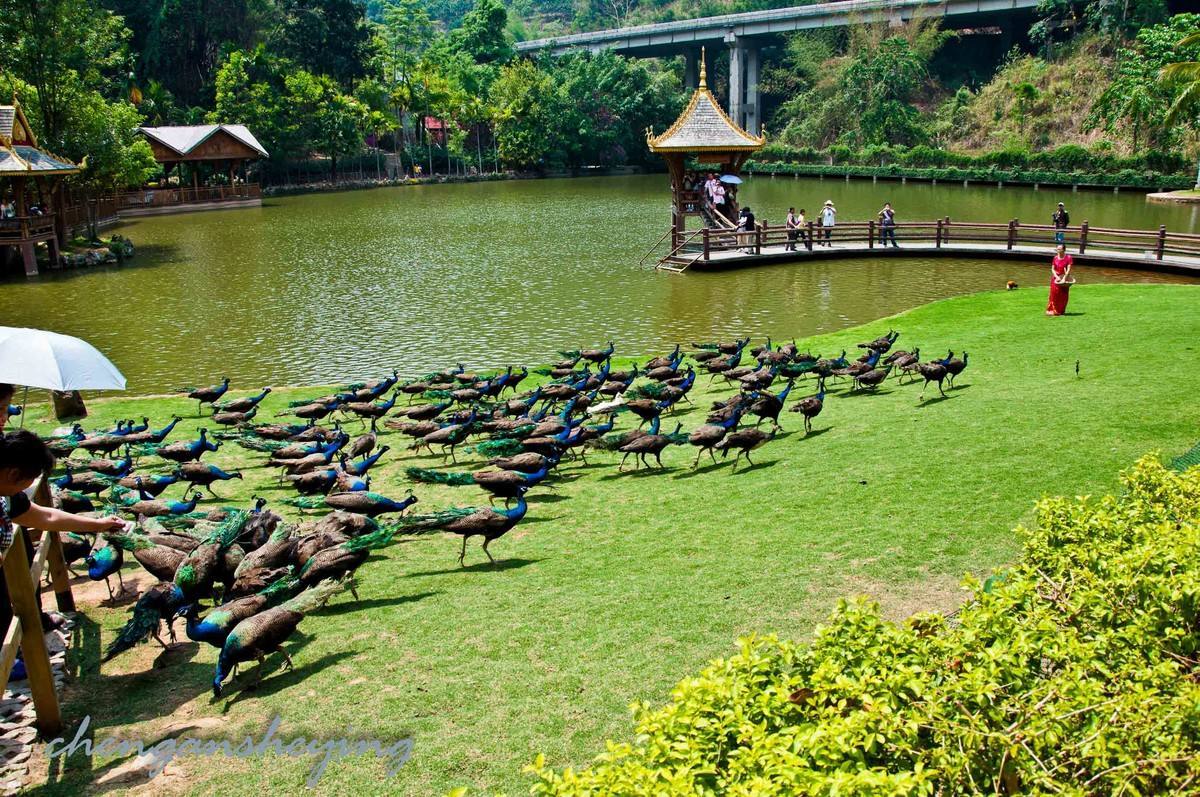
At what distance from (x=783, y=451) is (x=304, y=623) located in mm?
7469

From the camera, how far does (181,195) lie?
65562 mm

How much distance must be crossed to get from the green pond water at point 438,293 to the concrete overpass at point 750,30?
4112cm

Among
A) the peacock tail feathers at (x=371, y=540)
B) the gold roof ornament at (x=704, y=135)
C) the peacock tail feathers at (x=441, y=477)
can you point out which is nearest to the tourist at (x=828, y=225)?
the gold roof ornament at (x=704, y=135)

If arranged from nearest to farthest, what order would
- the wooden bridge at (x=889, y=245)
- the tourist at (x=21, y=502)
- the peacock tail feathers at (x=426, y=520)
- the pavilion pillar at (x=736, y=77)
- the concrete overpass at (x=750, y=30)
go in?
the tourist at (x=21, y=502) → the peacock tail feathers at (x=426, y=520) → the wooden bridge at (x=889, y=245) → the concrete overpass at (x=750, y=30) → the pavilion pillar at (x=736, y=77)

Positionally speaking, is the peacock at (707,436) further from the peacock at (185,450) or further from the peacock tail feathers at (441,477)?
the peacock at (185,450)

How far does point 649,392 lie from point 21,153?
3462 cm

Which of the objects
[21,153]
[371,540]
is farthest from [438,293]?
[371,540]

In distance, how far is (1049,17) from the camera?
267 feet

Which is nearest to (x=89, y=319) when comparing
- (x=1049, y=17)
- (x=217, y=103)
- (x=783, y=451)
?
(x=783, y=451)

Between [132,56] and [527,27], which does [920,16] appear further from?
[527,27]

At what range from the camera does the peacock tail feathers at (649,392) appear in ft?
54.6

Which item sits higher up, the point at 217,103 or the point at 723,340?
the point at 217,103

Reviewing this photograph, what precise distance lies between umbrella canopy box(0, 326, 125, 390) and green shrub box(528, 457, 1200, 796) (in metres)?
6.42

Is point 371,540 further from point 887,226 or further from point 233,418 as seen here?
point 887,226
